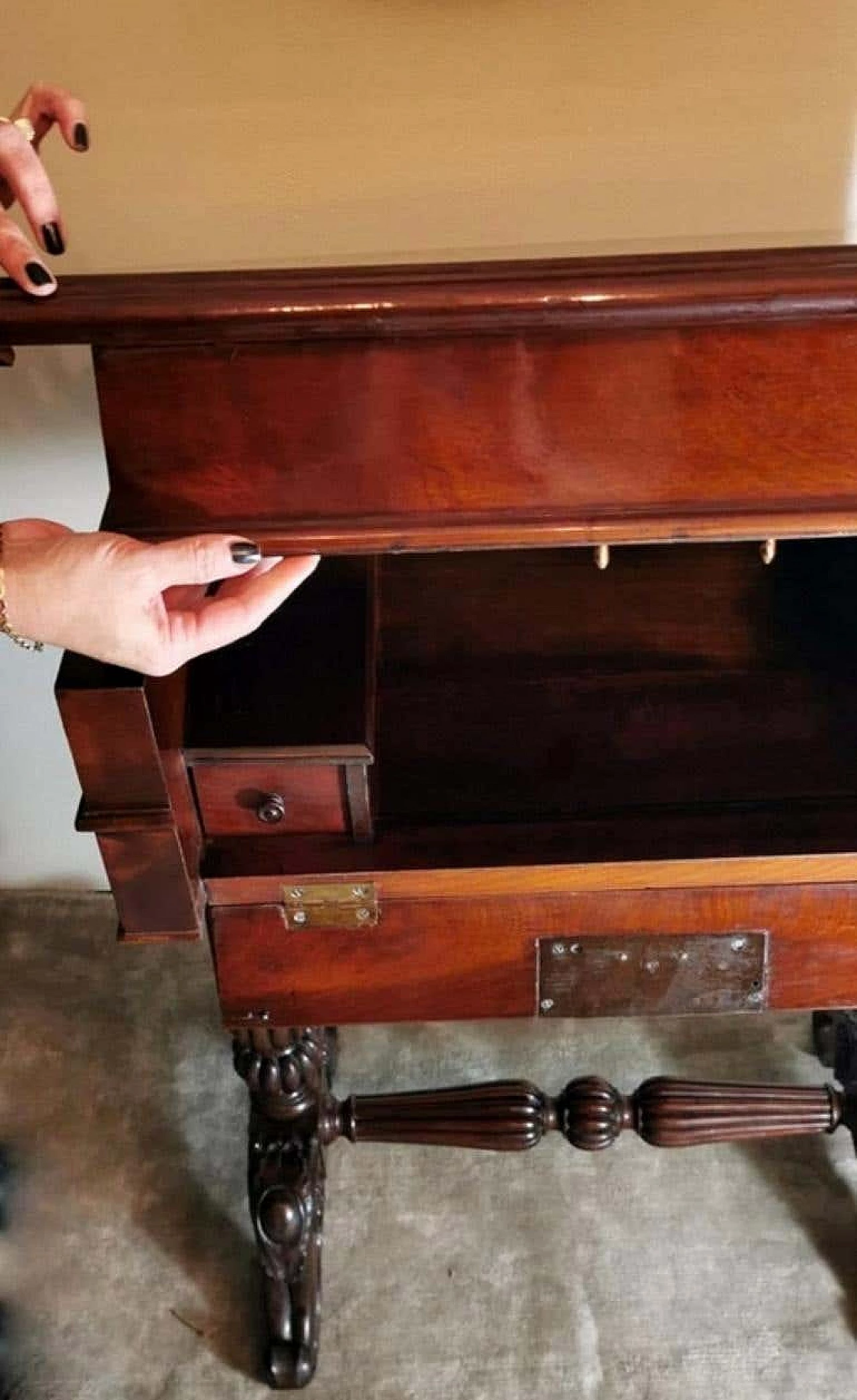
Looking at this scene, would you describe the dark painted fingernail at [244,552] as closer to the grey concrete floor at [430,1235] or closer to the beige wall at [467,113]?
the beige wall at [467,113]

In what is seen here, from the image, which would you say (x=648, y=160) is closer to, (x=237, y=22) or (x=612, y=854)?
(x=237, y=22)

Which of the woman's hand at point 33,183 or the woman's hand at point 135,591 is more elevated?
the woman's hand at point 33,183

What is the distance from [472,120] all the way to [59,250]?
1.01ft

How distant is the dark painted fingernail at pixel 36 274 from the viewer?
22.7 inches

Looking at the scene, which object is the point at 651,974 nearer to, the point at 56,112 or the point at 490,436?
the point at 490,436

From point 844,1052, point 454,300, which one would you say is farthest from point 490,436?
point 844,1052

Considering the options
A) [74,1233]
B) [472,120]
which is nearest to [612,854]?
[472,120]

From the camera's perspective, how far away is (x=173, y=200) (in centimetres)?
86

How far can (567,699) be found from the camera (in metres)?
0.89

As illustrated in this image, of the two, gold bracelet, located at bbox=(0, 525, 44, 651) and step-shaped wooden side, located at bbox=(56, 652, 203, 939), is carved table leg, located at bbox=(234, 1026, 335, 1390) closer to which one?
step-shaped wooden side, located at bbox=(56, 652, 203, 939)

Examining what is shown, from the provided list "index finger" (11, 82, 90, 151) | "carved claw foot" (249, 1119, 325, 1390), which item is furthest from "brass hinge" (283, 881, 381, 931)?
"index finger" (11, 82, 90, 151)

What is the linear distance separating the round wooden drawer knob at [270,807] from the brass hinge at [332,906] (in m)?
0.05

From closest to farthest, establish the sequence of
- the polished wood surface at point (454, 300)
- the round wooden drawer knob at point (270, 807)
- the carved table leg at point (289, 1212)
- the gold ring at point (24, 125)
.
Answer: the polished wood surface at point (454, 300) → the gold ring at point (24, 125) → the round wooden drawer knob at point (270, 807) → the carved table leg at point (289, 1212)

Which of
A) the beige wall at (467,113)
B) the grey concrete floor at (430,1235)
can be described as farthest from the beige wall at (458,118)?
the grey concrete floor at (430,1235)
